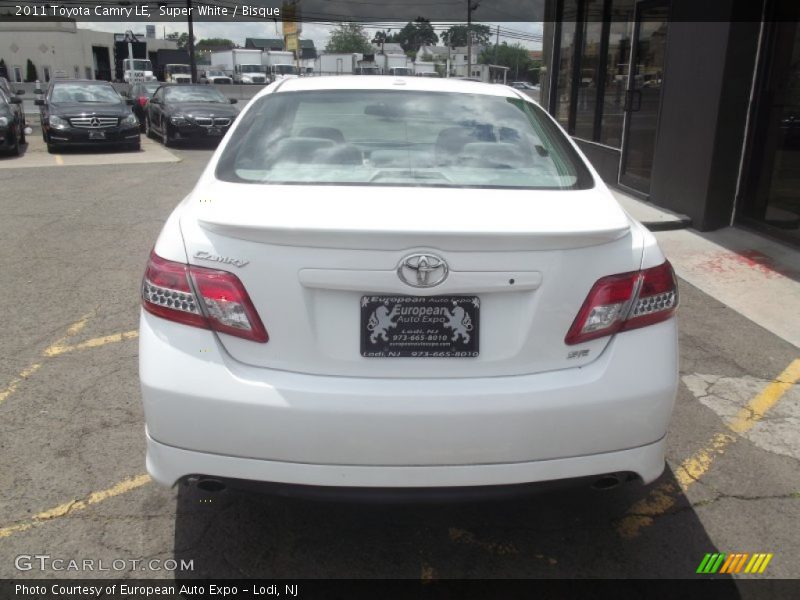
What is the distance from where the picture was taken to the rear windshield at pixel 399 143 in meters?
2.80

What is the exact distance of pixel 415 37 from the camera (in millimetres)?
101438

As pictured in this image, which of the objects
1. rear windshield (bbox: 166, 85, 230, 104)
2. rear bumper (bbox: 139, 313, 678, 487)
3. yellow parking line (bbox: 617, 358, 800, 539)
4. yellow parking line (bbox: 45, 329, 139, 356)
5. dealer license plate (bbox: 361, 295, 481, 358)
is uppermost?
rear windshield (bbox: 166, 85, 230, 104)

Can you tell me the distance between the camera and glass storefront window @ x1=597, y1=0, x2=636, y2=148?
1070cm

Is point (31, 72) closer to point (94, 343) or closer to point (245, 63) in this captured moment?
point (245, 63)

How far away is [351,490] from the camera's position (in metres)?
2.29

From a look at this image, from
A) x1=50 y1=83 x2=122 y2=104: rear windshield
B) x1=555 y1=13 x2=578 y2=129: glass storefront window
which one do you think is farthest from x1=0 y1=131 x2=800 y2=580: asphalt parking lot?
x1=50 y1=83 x2=122 y2=104: rear windshield

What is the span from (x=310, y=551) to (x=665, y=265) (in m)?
1.66

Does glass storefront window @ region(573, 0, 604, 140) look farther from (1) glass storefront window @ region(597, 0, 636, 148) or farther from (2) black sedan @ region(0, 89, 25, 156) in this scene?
(2) black sedan @ region(0, 89, 25, 156)

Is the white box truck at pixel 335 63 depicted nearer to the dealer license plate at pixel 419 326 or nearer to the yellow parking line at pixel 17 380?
the yellow parking line at pixel 17 380

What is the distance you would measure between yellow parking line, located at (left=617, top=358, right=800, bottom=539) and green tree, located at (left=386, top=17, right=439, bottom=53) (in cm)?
9806

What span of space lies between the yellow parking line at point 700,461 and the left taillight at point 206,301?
1729 mm

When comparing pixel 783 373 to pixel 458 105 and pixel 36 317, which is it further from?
pixel 36 317

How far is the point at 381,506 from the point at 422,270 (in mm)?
770

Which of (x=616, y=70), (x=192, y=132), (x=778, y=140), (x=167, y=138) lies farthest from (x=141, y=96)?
(x=778, y=140)
